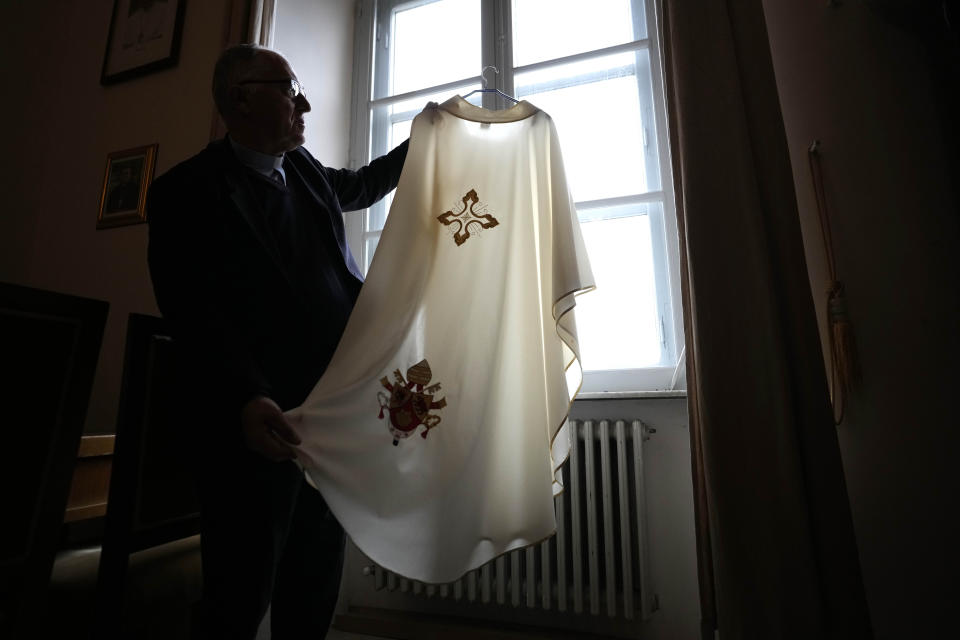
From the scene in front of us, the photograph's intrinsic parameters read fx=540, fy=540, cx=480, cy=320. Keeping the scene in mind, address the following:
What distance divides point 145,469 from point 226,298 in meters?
0.40

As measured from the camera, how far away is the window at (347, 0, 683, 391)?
166 centimetres

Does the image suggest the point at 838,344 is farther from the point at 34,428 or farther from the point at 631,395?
the point at 34,428

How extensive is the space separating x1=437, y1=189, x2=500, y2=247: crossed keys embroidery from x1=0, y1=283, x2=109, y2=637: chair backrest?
2.37 feet

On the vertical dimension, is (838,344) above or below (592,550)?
above

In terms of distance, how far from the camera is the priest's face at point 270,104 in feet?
3.50

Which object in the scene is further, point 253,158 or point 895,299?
point 253,158

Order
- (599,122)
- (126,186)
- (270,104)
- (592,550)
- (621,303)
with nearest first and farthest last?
(270,104) → (592,550) → (621,303) → (599,122) → (126,186)

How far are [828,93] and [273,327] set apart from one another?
1.14 meters

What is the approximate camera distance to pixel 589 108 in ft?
6.05

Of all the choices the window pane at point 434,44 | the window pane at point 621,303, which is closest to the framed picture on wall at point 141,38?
the window pane at point 434,44

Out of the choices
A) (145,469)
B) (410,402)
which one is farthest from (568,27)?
(145,469)

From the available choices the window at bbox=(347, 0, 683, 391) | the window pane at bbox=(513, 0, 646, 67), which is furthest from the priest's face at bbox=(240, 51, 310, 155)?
the window pane at bbox=(513, 0, 646, 67)

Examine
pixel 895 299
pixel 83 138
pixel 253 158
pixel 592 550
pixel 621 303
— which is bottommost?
pixel 592 550

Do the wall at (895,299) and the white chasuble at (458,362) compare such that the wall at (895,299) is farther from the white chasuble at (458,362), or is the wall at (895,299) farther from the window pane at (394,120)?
the window pane at (394,120)
